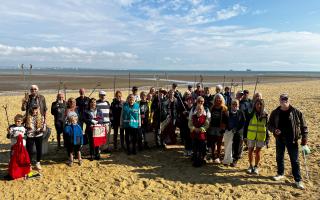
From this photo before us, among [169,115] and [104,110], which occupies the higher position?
[104,110]

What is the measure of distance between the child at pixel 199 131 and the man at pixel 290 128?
1.56 meters

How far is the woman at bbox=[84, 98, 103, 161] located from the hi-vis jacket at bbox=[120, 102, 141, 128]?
0.60 metres

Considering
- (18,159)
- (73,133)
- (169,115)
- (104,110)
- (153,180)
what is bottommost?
(153,180)

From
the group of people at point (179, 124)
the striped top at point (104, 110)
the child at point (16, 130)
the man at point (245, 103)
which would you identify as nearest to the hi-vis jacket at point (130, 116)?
the group of people at point (179, 124)

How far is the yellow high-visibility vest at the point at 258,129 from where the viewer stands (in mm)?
6910

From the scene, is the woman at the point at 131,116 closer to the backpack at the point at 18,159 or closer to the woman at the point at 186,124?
→ the woman at the point at 186,124

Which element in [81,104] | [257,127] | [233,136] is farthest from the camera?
[81,104]

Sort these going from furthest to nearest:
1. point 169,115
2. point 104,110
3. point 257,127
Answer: point 169,115 < point 104,110 < point 257,127

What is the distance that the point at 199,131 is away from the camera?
737 cm

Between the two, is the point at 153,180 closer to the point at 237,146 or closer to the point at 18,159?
the point at 237,146

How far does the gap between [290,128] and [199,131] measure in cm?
208

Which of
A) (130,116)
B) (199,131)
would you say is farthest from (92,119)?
(199,131)

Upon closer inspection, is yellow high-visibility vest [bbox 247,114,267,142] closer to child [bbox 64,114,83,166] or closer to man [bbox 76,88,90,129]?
child [bbox 64,114,83,166]

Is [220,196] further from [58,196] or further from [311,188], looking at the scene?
[58,196]
